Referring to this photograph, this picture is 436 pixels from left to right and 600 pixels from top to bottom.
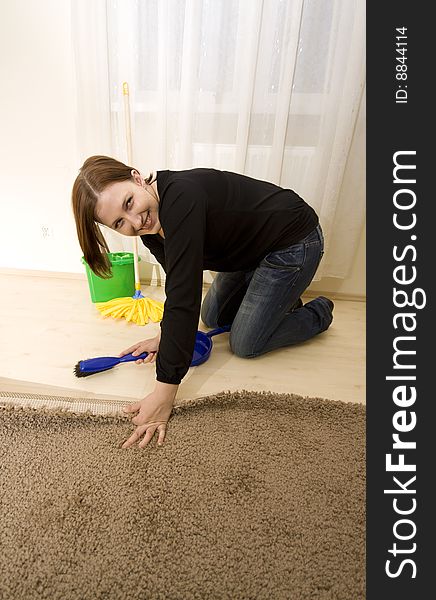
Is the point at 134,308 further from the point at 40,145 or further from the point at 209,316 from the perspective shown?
the point at 40,145

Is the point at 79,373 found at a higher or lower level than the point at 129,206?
lower

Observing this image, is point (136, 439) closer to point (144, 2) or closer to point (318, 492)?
point (318, 492)

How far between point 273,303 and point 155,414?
0.49m

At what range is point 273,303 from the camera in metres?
1.28

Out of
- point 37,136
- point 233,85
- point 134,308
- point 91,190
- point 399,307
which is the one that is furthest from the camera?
point 37,136

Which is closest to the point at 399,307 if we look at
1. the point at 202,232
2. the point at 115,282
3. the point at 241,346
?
the point at 202,232

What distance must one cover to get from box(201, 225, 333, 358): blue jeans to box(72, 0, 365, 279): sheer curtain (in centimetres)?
38

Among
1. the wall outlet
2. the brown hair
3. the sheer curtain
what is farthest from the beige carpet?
the wall outlet

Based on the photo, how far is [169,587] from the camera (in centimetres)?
68

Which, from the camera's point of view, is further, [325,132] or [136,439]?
[325,132]

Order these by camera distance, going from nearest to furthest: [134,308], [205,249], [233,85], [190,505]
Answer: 1. [190,505]
2. [205,249]
3. [233,85]
4. [134,308]

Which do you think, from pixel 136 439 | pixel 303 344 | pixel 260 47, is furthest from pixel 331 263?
pixel 136 439

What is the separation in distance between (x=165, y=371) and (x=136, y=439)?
0.17m

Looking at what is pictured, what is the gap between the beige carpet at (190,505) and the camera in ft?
2.26
